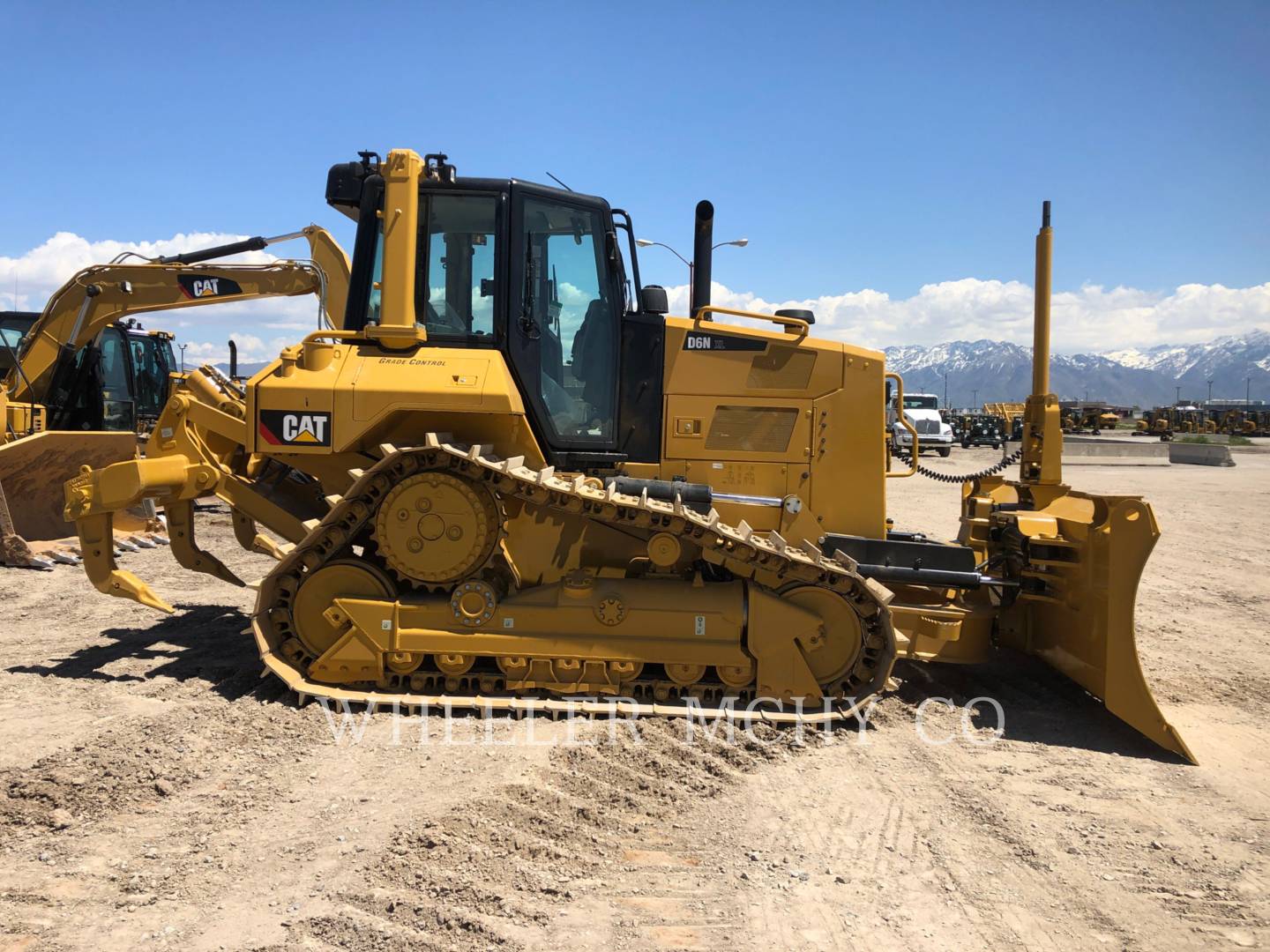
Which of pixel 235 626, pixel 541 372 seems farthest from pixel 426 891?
pixel 235 626

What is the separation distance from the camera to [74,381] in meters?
12.8

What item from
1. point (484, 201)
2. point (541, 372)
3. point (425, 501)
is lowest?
point (425, 501)

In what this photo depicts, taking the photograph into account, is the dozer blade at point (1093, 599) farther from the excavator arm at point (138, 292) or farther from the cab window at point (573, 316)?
the excavator arm at point (138, 292)

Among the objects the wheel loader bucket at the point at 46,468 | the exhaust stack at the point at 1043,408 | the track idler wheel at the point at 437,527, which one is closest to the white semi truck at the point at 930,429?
the exhaust stack at the point at 1043,408

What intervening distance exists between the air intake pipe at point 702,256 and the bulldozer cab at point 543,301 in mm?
397

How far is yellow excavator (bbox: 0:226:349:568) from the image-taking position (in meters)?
10.1

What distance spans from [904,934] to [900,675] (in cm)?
324

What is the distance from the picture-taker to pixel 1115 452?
3462 centimetres

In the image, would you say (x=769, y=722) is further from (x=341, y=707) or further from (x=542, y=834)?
(x=341, y=707)

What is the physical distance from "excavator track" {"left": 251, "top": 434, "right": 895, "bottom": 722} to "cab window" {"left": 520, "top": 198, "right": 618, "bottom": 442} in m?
0.52

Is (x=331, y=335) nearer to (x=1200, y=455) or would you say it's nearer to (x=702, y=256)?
(x=702, y=256)

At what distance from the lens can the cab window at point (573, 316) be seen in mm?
5805

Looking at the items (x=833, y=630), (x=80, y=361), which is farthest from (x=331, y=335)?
(x=80, y=361)

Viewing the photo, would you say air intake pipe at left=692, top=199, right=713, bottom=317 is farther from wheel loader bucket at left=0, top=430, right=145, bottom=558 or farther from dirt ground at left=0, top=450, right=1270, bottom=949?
wheel loader bucket at left=0, top=430, right=145, bottom=558
